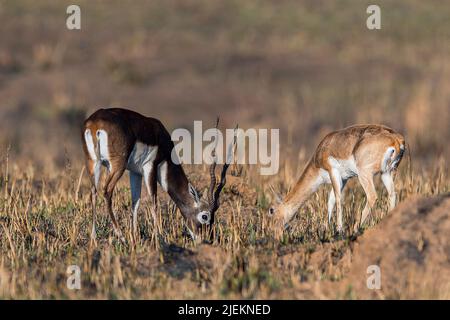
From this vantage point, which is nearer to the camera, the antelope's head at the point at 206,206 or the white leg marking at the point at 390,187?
the antelope's head at the point at 206,206

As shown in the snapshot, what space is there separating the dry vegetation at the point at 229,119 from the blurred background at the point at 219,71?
7 centimetres

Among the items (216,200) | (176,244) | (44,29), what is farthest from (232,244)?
(44,29)

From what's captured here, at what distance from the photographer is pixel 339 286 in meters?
8.41

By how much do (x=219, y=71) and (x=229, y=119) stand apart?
4.10m

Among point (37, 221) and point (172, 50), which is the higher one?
point (172, 50)

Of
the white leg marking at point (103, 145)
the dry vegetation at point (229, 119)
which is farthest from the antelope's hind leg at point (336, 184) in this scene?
the white leg marking at point (103, 145)

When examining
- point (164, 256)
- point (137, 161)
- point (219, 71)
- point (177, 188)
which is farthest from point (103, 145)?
point (219, 71)

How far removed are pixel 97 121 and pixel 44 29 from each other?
2297 centimetres

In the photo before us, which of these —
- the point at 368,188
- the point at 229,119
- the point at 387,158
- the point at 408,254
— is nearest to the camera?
the point at 408,254

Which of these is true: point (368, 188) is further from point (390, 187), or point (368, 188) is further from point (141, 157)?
point (141, 157)

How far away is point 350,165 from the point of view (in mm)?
11984

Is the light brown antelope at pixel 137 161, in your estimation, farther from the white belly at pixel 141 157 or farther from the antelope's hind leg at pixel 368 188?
the antelope's hind leg at pixel 368 188

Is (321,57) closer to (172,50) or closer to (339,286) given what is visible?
(172,50)

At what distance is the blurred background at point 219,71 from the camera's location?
2405cm
